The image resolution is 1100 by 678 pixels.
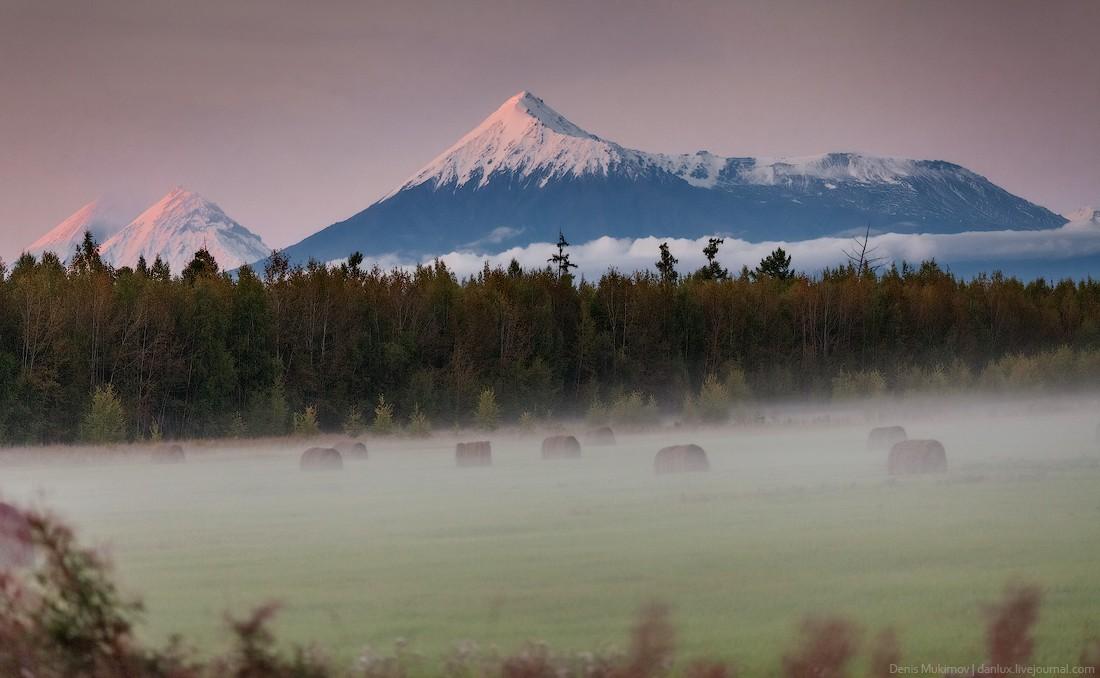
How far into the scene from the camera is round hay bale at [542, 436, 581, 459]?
32.2 meters

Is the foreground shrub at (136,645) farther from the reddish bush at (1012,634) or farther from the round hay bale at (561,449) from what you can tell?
the round hay bale at (561,449)

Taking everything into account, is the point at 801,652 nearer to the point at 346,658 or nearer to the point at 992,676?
the point at 992,676

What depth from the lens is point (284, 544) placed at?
15.6 metres

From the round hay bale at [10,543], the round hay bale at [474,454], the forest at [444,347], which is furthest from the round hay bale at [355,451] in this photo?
the round hay bale at [10,543]

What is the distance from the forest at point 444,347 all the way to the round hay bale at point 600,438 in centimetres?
659

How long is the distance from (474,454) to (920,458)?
11.6 meters

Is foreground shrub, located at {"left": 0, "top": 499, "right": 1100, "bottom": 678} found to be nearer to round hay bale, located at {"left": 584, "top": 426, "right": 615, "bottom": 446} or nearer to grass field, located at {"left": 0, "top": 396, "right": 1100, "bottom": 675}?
grass field, located at {"left": 0, "top": 396, "right": 1100, "bottom": 675}

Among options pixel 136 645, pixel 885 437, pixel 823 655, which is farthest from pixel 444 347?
pixel 823 655

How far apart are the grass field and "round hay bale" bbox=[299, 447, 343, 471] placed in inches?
111

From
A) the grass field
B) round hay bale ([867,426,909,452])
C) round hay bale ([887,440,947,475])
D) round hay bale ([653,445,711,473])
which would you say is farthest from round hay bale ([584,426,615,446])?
round hay bale ([887,440,947,475])

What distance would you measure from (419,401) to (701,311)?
20.0 meters

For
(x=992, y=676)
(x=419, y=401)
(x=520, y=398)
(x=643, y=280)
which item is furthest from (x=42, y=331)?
(x=992, y=676)

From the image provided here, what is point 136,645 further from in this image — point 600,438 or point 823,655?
point 600,438

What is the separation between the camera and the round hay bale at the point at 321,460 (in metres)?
30.7
